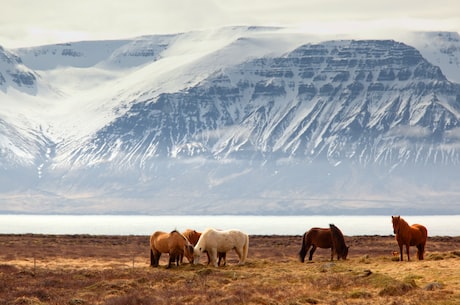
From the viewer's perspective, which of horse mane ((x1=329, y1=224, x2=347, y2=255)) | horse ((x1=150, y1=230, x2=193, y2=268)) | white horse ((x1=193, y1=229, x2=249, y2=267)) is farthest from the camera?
horse mane ((x1=329, y1=224, x2=347, y2=255))

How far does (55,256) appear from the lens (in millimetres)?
86938

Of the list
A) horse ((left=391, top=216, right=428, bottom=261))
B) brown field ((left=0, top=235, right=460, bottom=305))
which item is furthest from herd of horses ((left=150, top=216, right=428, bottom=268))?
brown field ((left=0, top=235, right=460, bottom=305))

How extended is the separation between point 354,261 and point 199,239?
8.29m

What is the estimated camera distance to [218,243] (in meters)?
63.7

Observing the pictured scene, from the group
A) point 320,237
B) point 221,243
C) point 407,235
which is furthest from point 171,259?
point 407,235

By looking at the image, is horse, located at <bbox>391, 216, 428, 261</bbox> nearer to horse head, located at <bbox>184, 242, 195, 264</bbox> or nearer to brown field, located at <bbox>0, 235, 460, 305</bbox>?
brown field, located at <bbox>0, 235, 460, 305</bbox>

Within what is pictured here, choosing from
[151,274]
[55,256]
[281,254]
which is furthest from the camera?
[281,254]

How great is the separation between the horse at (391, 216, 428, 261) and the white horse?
8288mm

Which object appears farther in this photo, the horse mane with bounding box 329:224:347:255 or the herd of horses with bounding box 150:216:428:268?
the horse mane with bounding box 329:224:347:255

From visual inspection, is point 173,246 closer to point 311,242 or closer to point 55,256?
point 311,242

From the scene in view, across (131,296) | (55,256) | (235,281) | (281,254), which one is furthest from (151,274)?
(281,254)

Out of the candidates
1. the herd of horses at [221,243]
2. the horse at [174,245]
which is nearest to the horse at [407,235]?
the herd of horses at [221,243]

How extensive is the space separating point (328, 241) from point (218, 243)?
21.3ft

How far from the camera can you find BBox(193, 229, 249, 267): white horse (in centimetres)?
6322
